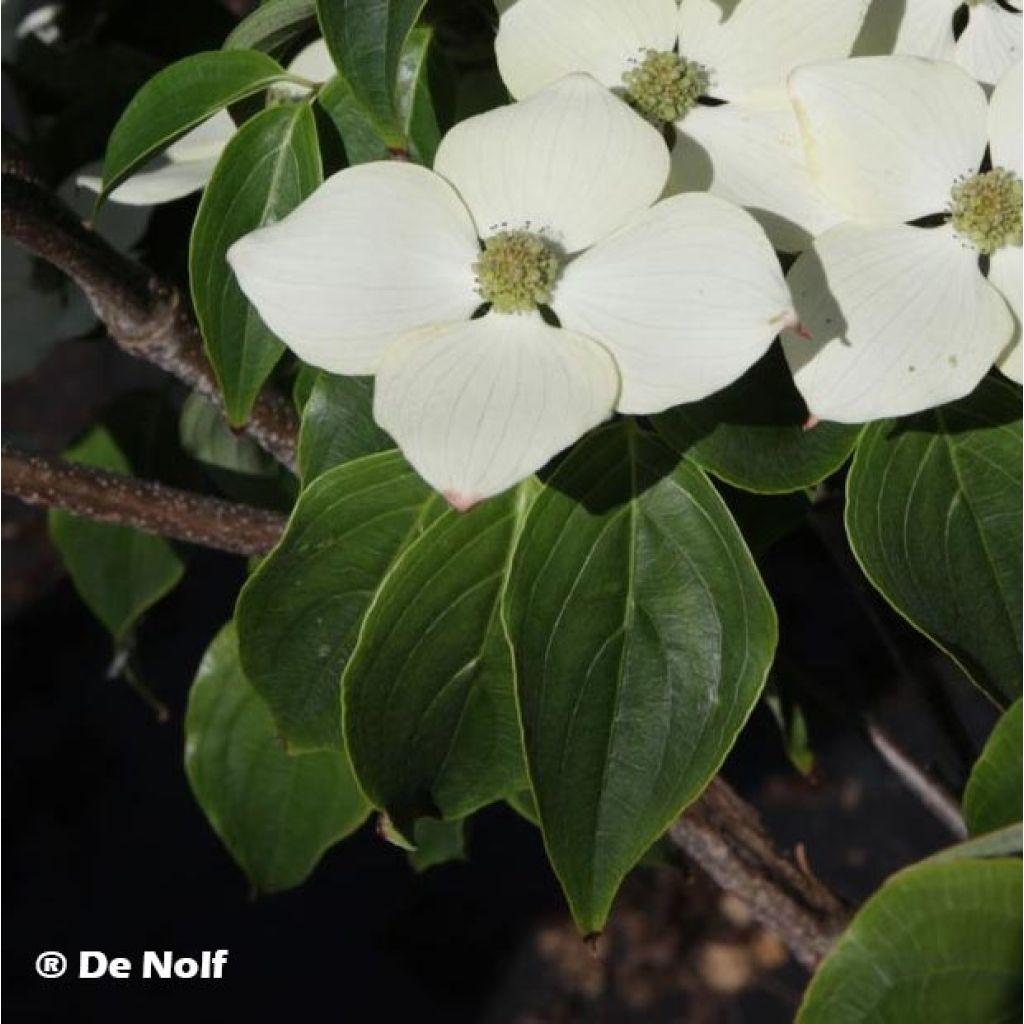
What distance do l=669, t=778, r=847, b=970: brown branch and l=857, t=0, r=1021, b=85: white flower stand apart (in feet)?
1.16

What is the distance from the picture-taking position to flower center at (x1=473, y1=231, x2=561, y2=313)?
16.4 inches

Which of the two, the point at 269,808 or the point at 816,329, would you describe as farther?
the point at 269,808

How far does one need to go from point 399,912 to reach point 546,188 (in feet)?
3.83

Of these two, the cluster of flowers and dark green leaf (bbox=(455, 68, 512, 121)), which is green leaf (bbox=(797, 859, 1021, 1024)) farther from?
dark green leaf (bbox=(455, 68, 512, 121))

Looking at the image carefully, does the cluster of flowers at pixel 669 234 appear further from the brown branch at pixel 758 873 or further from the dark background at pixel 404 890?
the dark background at pixel 404 890

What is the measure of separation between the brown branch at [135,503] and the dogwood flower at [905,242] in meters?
0.27

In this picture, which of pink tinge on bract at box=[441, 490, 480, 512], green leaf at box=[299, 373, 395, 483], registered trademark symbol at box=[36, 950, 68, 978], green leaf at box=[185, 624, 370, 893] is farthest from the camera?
registered trademark symbol at box=[36, 950, 68, 978]

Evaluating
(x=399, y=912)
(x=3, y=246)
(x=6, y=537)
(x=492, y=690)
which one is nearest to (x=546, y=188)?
(x=492, y=690)

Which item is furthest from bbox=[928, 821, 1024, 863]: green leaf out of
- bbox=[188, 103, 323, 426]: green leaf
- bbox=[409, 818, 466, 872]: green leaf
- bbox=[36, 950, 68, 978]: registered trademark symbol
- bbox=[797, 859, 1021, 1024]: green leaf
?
bbox=[36, 950, 68, 978]: registered trademark symbol

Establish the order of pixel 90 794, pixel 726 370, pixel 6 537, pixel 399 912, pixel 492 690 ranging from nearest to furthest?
1. pixel 726 370
2. pixel 492 690
3. pixel 399 912
4. pixel 90 794
5. pixel 6 537

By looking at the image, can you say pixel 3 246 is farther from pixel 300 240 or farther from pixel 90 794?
pixel 90 794

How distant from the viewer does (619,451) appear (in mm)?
479

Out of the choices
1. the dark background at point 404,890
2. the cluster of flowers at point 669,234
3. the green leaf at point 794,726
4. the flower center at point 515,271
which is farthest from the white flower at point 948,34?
the dark background at point 404,890

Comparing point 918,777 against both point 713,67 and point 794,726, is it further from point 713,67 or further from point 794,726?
point 713,67
